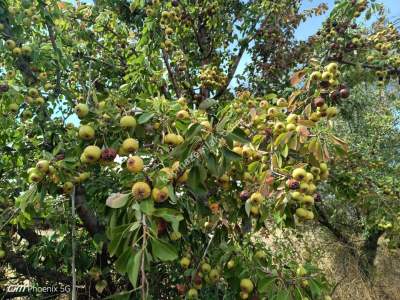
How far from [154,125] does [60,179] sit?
0.53m

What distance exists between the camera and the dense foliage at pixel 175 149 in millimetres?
1501

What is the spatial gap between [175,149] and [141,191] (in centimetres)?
23

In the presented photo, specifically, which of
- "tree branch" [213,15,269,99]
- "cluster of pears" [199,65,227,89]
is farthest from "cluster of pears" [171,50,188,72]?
"tree branch" [213,15,269,99]

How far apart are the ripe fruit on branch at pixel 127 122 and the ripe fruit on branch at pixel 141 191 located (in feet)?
1.09

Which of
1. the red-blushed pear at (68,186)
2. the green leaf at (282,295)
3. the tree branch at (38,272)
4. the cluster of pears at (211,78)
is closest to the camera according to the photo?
the green leaf at (282,295)

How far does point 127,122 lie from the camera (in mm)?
1539

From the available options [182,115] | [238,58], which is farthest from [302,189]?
[238,58]

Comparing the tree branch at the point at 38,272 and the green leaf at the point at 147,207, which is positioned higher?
the green leaf at the point at 147,207

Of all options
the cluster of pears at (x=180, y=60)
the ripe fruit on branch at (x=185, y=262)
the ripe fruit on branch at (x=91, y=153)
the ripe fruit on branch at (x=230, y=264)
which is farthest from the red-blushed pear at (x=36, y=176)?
the cluster of pears at (x=180, y=60)

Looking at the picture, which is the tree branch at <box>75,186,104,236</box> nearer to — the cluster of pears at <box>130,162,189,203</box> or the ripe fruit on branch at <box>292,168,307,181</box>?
the cluster of pears at <box>130,162,189,203</box>

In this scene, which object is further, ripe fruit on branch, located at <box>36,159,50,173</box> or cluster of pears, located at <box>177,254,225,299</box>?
cluster of pears, located at <box>177,254,225,299</box>

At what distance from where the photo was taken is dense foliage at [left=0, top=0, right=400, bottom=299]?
150 cm

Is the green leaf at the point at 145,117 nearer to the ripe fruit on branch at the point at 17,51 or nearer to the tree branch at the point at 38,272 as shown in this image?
the ripe fruit on branch at the point at 17,51

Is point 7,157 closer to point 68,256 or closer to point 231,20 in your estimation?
point 68,256
